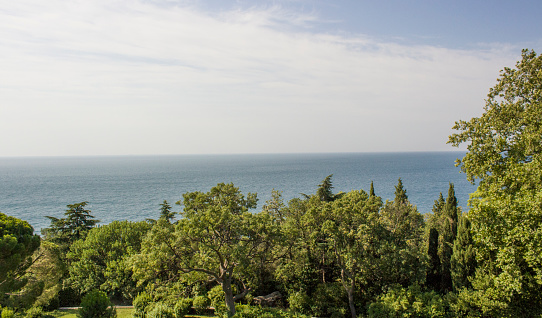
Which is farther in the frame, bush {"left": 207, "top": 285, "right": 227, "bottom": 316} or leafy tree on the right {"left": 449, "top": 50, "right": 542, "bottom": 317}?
bush {"left": 207, "top": 285, "right": 227, "bottom": 316}

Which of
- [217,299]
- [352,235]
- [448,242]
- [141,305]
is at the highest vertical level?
[352,235]

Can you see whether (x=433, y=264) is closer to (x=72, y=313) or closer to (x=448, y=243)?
(x=448, y=243)

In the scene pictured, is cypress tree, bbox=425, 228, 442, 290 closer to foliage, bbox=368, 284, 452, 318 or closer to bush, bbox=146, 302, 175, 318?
foliage, bbox=368, 284, 452, 318

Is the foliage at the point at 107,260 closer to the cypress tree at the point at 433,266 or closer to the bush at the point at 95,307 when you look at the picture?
the bush at the point at 95,307

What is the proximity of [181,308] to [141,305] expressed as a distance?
279 cm

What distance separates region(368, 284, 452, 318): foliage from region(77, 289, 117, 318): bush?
1511cm

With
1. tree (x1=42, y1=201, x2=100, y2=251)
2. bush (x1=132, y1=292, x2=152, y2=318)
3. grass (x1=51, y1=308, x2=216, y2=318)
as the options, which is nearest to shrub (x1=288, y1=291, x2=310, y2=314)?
bush (x1=132, y1=292, x2=152, y2=318)

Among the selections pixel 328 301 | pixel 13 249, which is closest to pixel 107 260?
pixel 13 249

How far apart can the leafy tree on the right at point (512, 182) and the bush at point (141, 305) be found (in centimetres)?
1884

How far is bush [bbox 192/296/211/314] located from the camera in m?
19.8

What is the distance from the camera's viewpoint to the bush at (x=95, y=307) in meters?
15.7

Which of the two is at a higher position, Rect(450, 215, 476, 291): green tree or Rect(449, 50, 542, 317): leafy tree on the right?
Rect(449, 50, 542, 317): leafy tree on the right

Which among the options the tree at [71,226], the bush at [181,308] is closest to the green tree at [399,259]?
the bush at [181,308]

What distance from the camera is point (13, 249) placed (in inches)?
486
